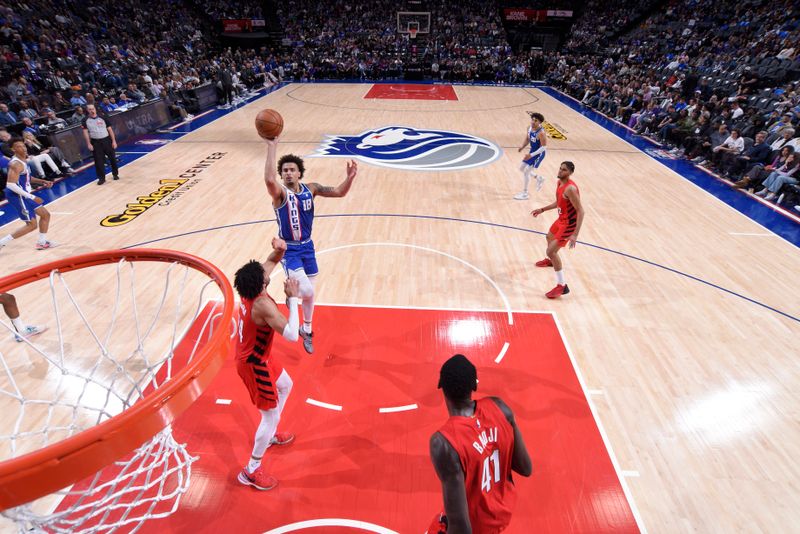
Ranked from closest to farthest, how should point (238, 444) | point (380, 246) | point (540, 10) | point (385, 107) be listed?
point (238, 444), point (380, 246), point (385, 107), point (540, 10)

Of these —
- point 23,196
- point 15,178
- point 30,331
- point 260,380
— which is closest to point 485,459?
point 260,380

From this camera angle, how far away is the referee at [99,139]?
933 centimetres

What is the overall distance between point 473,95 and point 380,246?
1702cm

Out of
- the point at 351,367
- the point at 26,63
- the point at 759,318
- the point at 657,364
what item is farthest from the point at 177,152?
the point at 759,318

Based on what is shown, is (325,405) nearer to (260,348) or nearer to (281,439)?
(281,439)

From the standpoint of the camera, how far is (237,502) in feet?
11.4

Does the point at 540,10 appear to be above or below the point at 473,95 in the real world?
above

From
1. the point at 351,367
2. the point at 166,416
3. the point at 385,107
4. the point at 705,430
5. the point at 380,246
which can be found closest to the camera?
the point at 166,416

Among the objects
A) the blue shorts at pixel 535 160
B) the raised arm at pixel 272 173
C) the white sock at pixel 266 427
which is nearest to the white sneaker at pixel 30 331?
the raised arm at pixel 272 173

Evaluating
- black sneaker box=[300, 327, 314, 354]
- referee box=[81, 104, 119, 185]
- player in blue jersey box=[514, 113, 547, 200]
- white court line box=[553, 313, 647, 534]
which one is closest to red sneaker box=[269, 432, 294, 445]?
black sneaker box=[300, 327, 314, 354]

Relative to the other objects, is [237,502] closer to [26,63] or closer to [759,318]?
[759,318]

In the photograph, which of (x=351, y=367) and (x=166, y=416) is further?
(x=351, y=367)

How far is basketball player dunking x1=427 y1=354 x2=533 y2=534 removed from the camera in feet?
6.35

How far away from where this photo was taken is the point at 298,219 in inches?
184
